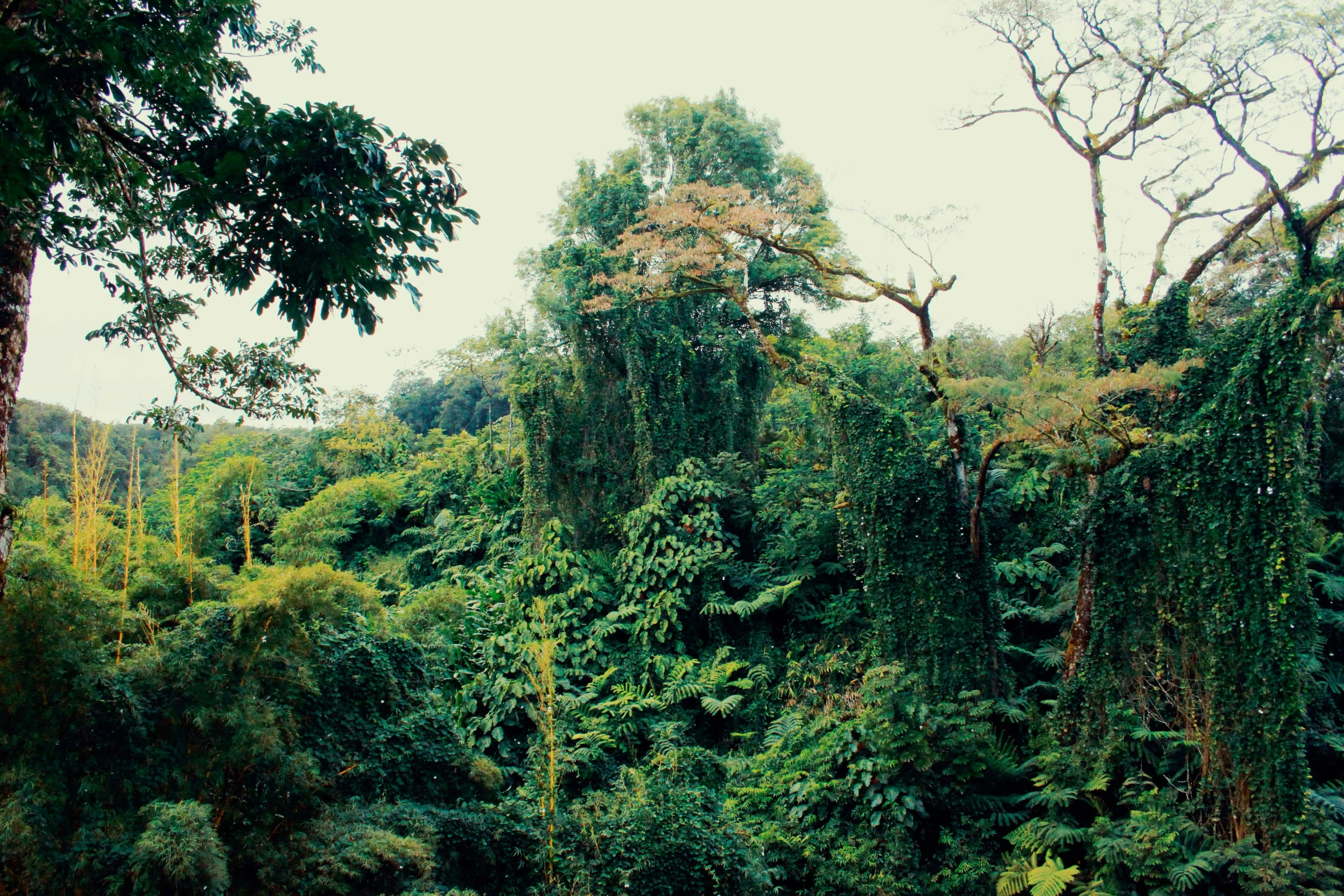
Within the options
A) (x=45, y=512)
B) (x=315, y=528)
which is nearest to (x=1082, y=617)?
(x=315, y=528)

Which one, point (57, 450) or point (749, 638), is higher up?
point (57, 450)

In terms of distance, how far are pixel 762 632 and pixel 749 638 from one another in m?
0.25

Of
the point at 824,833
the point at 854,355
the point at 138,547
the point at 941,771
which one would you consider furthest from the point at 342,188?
the point at 854,355

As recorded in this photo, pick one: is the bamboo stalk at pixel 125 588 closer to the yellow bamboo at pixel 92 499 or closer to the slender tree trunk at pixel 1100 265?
the yellow bamboo at pixel 92 499

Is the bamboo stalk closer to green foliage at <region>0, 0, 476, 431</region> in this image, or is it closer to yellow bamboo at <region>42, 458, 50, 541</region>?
yellow bamboo at <region>42, 458, 50, 541</region>

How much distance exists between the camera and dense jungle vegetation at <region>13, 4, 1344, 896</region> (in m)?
4.91

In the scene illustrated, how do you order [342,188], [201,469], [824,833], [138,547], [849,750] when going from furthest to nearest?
[201,469] → [849,750] → [824,833] → [138,547] → [342,188]

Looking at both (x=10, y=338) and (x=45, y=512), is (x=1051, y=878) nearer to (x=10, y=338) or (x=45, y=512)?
(x=10, y=338)

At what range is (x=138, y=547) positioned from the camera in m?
6.52

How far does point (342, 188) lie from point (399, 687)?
4.47 metres

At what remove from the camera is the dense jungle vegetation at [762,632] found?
193 inches

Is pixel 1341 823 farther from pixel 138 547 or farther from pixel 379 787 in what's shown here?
pixel 138 547

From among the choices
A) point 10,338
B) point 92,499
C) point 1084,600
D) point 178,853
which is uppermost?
point 10,338

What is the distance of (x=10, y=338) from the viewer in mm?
4156
